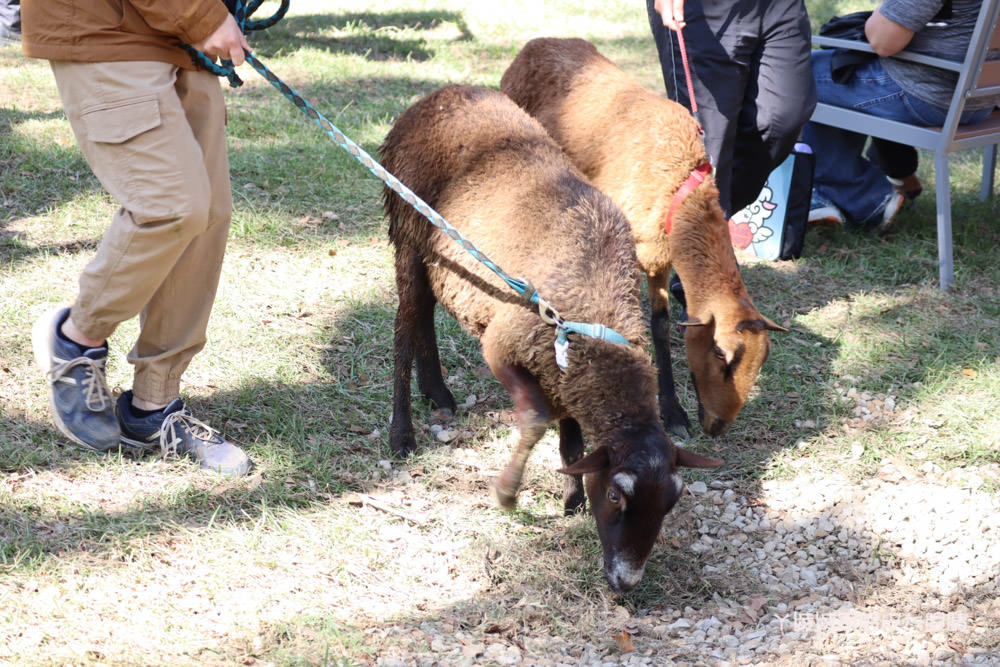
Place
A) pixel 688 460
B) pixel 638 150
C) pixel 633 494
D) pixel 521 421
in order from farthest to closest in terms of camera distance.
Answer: pixel 638 150, pixel 521 421, pixel 688 460, pixel 633 494

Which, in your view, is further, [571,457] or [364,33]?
[364,33]

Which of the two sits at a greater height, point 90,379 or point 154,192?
point 154,192

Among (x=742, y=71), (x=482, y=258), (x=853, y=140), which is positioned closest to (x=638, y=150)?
(x=742, y=71)

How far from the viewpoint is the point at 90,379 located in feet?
13.2

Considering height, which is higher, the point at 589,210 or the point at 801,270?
the point at 589,210

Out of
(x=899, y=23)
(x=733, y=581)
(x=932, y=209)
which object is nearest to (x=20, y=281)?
(x=733, y=581)

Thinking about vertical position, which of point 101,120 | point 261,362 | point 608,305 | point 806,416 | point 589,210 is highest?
point 101,120

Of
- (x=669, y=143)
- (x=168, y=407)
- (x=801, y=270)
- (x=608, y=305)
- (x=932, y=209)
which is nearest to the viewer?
(x=608, y=305)

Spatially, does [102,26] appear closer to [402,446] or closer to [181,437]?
[181,437]

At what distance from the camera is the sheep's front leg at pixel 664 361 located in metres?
4.89

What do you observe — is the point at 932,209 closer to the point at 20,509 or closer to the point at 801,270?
the point at 801,270

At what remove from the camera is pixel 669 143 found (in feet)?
15.9

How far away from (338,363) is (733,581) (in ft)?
7.93

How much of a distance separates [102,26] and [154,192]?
60 cm
